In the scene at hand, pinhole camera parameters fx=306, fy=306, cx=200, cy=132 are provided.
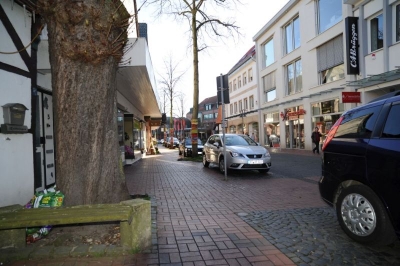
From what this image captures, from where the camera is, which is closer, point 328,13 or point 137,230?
point 137,230

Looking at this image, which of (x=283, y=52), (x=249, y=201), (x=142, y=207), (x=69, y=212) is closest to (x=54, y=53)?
(x=69, y=212)

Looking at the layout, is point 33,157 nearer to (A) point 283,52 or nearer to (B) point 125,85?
(B) point 125,85

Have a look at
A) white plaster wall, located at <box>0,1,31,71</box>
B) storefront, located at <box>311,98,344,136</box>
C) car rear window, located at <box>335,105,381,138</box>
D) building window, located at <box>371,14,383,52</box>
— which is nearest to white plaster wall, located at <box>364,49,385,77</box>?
building window, located at <box>371,14,383,52</box>

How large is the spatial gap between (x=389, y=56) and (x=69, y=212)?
15.3 m

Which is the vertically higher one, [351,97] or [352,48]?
[352,48]

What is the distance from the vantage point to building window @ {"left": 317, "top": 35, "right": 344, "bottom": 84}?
1817 centimetres

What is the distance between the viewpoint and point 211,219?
5035 millimetres

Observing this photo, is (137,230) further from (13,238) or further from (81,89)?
(81,89)

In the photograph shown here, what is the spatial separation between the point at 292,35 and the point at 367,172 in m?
22.9

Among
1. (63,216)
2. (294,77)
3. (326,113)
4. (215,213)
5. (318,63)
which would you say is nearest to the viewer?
(63,216)

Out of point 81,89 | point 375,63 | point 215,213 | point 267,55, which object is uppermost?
point 267,55

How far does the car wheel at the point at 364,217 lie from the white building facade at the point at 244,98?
29070mm

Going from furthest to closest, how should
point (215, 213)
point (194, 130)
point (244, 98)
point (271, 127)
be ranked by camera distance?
point (244, 98), point (271, 127), point (194, 130), point (215, 213)

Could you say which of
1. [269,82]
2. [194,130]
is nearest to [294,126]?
[269,82]
